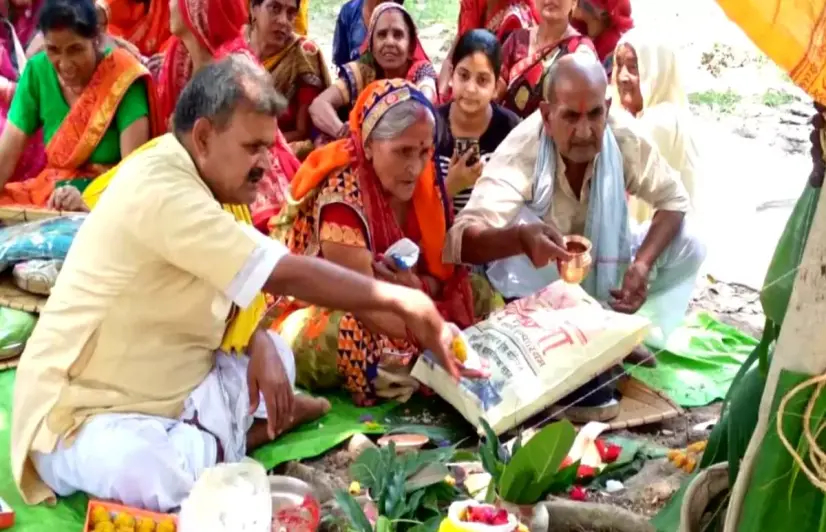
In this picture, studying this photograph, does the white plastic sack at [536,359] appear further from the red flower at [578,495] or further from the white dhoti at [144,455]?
the white dhoti at [144,455]

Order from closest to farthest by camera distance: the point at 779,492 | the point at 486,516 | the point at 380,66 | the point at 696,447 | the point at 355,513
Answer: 1. the point at 779,492
2. the point at 486,516
3. the point at 355,513
4. the point at 696,447
5. the point at 380,66

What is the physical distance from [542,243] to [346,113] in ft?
6.99

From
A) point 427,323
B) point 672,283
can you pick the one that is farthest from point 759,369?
point 672,283

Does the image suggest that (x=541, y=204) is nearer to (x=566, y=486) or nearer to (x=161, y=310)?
(x=566, y=486)

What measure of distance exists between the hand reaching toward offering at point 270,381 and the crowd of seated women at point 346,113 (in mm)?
393

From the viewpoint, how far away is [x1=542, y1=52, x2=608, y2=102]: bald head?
323cm

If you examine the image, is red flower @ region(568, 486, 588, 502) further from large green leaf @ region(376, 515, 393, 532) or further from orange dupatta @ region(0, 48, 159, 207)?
orange dupatta @ region(0, 48, 159, 207)

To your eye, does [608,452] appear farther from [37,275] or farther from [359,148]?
[37,275]

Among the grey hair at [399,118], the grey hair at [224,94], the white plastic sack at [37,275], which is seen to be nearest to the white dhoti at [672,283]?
the grey hair at [399,118]

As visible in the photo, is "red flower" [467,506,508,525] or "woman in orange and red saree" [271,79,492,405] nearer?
"red flower" [467,506,508,525]

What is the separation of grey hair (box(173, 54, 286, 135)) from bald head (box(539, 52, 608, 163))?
3.87 feet

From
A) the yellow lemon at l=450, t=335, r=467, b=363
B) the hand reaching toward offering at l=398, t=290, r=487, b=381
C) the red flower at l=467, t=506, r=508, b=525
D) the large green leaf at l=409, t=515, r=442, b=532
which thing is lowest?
the large green leaf at l=409, t=515, r=442, b=532

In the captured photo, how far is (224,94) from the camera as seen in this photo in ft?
7.82

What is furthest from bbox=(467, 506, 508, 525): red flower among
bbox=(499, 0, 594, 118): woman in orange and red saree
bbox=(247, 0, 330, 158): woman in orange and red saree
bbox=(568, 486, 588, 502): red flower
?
bbox=(247, 0, 330, 158): woman in orange and red saree
